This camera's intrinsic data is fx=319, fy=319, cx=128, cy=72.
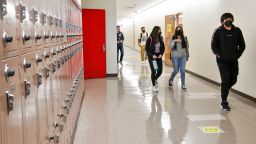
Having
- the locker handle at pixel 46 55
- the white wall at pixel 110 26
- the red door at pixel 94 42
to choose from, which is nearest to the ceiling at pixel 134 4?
the white wall at pixel 110 26

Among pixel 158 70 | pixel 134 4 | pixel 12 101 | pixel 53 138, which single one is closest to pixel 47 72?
pixel 53 138

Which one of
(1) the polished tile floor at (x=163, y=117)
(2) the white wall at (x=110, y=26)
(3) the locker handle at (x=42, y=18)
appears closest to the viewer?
(3) the locker handle at (x=42, y=18)

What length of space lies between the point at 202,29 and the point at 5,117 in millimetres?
8162

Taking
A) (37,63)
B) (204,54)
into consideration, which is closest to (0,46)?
(37,63)

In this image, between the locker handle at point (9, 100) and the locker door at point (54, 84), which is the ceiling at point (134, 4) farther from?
the locker handle at point (9, 100)

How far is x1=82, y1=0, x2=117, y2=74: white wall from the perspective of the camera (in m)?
9.09

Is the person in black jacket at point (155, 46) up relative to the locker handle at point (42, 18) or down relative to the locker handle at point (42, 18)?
down

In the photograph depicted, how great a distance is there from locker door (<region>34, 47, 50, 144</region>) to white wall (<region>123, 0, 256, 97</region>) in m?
4.65

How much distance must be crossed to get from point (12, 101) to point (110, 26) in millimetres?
8285

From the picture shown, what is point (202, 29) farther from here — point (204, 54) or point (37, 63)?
point (37, 63)

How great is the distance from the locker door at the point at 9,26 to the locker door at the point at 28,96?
146 millimetres

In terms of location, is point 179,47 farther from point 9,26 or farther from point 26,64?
point 9,26

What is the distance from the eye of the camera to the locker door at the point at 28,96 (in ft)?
4.46

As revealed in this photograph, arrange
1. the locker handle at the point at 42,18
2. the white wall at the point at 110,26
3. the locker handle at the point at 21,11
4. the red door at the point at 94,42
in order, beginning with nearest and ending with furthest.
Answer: the locker handle at the point at 21,11, the locker handle at the point at 42,18, the red door at the point at 94,42, the white wall at the point at 110,26
